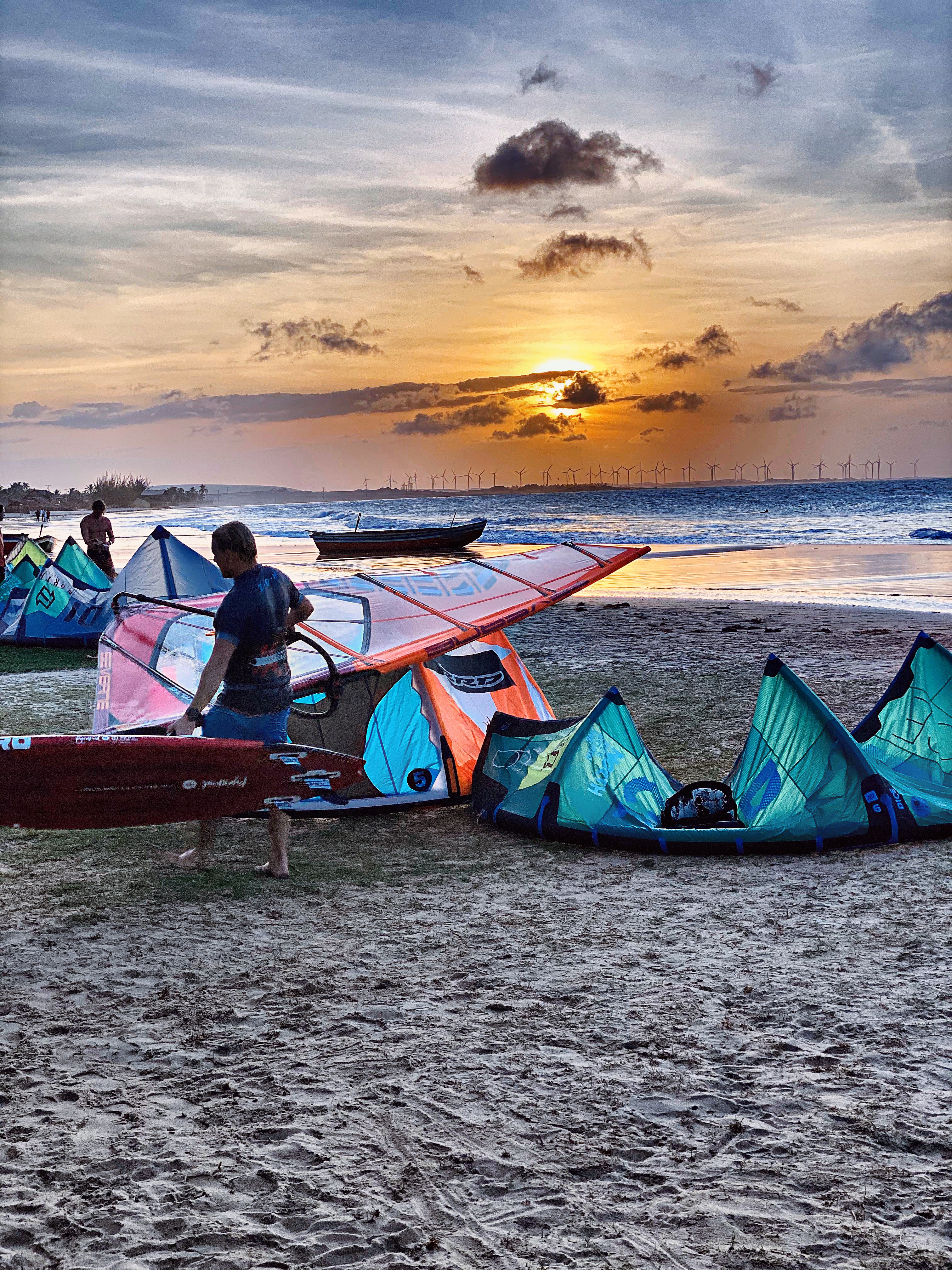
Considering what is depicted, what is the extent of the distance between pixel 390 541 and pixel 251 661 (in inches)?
1267

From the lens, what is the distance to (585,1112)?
317 centimetres

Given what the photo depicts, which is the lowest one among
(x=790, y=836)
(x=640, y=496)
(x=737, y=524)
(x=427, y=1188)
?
(x=427, y=1188)

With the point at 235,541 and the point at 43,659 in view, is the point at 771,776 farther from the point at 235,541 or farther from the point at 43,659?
the point at 43,659

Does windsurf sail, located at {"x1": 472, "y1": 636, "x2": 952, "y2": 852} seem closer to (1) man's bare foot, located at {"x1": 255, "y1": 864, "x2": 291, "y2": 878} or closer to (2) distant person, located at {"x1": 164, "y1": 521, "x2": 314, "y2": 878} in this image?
(1) man's bare foot, located at {"x1": 255, "y1": 864, "x2": 291, "y2": 878}

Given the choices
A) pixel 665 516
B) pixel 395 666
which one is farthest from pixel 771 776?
pixel 665 516

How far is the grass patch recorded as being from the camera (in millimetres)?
12164

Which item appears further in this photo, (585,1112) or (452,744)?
(452,744)

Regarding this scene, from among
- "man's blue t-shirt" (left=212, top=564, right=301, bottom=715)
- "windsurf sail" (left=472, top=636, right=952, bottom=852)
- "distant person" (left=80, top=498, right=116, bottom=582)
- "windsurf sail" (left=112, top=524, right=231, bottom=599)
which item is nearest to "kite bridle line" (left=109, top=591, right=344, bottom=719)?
"man's blue t-shirt" (left=212, top=564, right=301, bottom=715)

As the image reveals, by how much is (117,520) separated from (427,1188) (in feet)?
272

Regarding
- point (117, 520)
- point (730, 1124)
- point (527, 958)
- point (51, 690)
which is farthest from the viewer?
point (117, 520)

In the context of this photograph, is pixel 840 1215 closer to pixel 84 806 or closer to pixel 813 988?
pixel 813 988

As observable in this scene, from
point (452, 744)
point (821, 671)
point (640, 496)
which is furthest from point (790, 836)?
point (640, 496)

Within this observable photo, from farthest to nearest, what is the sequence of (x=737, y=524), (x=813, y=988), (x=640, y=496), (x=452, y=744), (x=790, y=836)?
(x=640, y=496), (x=737, y=524), (x=452, y=744), (x=790, y=836), (x=813, y=988)

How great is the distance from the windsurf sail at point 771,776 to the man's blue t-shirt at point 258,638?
1.64m
